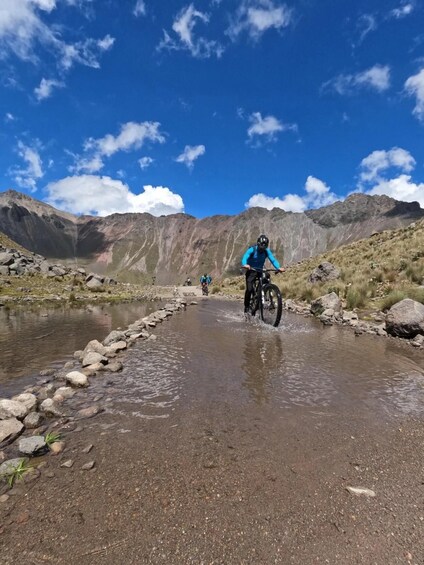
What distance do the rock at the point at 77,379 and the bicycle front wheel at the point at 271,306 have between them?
8.32m

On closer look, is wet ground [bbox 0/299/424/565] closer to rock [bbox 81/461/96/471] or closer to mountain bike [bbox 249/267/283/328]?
rock [bbox 81/461/96/471]

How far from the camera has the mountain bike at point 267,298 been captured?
13162 mm

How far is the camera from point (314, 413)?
5258mm

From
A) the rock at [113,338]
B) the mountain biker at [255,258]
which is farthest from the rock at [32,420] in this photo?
the mountain biker at [255,258]

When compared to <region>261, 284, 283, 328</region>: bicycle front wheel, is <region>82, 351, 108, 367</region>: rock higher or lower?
lower

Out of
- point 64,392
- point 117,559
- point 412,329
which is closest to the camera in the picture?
point 117,559

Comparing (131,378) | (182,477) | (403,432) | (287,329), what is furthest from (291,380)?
(287,329)

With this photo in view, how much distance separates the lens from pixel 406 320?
1159 cm

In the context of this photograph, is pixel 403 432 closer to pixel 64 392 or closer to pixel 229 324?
pixel 64 392

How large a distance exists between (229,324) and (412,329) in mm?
7040

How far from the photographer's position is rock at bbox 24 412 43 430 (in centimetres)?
469

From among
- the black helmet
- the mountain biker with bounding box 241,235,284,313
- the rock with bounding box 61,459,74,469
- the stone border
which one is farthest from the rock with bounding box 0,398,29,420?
the black helmet

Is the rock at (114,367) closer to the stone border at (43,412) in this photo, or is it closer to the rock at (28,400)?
the stone border at (43,412)

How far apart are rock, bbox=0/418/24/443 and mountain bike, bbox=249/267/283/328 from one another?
9.91 meters
